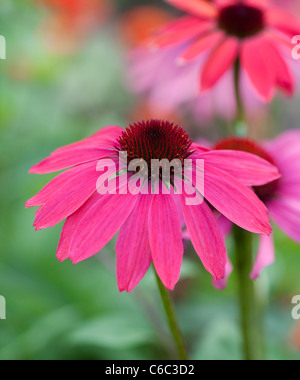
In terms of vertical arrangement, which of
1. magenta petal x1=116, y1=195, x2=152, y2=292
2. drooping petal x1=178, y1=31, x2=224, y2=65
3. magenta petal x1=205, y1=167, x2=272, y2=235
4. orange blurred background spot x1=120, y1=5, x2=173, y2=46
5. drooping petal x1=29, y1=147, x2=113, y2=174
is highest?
orange blurred background spot x1=120, y1=5, x2=173, y2=46

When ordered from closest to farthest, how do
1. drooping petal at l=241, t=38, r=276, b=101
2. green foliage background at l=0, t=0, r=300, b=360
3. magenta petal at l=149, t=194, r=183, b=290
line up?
1. magenta petal at l=149, t=194, r=183, b=290
2. drooping petal at l=241, t=38, r=276, b=101
3. green foliage background at l=0, t=0, r=300, b=360

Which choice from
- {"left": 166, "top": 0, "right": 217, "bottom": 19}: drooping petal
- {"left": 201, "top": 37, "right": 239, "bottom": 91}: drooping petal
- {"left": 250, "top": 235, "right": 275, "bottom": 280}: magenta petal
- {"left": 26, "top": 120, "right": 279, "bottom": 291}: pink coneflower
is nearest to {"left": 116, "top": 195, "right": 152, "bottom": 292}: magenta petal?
{"left": 26, "top": 120, "right": 279, "bottom": 291}: pink coneflower

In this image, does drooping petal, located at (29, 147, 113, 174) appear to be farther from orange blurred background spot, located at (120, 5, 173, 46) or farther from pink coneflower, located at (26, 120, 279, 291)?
orange blurred background spot, located at (120, 5, 173, 46)

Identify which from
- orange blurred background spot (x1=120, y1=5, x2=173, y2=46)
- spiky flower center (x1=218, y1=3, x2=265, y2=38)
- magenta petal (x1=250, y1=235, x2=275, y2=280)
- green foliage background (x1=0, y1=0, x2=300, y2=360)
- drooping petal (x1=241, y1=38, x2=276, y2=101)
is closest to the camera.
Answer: magenta petal (x1=250, y1=235, x2=275, y2=280)

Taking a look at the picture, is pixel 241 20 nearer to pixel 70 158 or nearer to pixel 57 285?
pixel 70 158

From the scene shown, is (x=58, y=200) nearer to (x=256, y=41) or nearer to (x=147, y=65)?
(x=256, y=41)

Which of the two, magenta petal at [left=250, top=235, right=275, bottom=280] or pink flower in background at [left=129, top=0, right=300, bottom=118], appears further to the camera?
pink flower in background at [left=129, top=0, right=300, bottom=118]

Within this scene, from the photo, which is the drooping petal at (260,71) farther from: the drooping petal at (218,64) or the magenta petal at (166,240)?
the magenta petal at (166,240)
